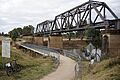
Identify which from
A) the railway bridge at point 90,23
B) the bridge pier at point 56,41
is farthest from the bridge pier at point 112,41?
the bridge pier at point 56,41

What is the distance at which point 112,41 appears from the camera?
162 feet

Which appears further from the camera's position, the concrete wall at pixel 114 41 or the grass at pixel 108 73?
the concrete wall at pixel 114 41

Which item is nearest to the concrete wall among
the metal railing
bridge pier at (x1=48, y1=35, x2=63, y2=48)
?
the metal railing

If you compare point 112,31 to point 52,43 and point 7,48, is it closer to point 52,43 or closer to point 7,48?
point 7,48

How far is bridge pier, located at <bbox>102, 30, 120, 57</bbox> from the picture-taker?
4896 centimetres

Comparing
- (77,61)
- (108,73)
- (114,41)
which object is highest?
(114,41)

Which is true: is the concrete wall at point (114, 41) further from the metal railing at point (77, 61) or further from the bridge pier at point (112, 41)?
the metal railing at point (77, 61)

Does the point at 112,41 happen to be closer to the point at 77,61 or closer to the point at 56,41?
the point at 77,61

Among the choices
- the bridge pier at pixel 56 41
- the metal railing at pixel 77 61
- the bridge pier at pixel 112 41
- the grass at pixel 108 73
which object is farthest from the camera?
the bridge pier at pixel 56 41

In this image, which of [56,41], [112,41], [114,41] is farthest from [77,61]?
[56,41]

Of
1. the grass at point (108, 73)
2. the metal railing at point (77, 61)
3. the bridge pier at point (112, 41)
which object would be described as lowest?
the metal railing at point (77, 61)

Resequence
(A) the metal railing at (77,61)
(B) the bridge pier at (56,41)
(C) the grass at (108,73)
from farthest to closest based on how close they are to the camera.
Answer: (B) the bridge pier at (56,41) < (A) the metal railing at (77,61) < (C) the grass at (108,73)

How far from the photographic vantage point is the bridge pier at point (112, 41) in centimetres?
4896

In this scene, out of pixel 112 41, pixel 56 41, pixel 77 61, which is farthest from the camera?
pixel 56 41
